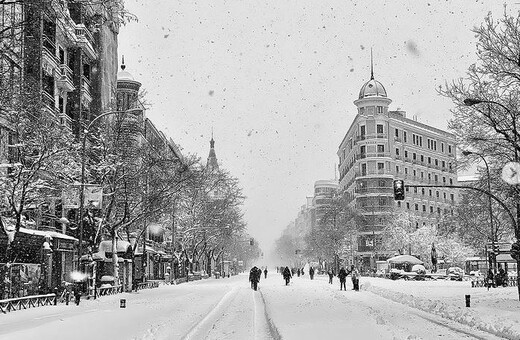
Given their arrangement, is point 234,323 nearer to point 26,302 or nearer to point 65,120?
point 26,302

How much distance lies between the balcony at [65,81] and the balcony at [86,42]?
6.99 feet

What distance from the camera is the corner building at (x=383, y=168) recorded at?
113 meters

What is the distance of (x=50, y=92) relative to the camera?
46.1 metres

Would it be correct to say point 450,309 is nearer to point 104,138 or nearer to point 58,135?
point 58,135

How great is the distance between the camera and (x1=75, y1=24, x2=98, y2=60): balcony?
49.5 meters

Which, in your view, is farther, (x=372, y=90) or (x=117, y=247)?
(x=372, y=90)

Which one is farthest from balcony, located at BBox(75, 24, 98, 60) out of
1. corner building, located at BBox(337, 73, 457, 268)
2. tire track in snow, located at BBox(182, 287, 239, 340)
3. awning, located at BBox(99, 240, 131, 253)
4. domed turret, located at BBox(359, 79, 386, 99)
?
domed turret, located at BBox(359, 79, 386, 99)

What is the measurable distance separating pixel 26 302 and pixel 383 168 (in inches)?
3609

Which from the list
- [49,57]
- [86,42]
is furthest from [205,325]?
[86,42]

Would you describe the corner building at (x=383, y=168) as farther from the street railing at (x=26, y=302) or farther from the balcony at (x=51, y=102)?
the street railing at (x=26, y=302)

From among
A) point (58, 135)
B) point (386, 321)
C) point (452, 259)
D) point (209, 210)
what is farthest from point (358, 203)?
point (386, 321)

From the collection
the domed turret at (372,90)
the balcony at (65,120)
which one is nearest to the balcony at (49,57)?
the balcony at (65,120)

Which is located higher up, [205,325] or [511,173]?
[511,173]

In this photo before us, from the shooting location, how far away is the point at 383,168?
116 m
